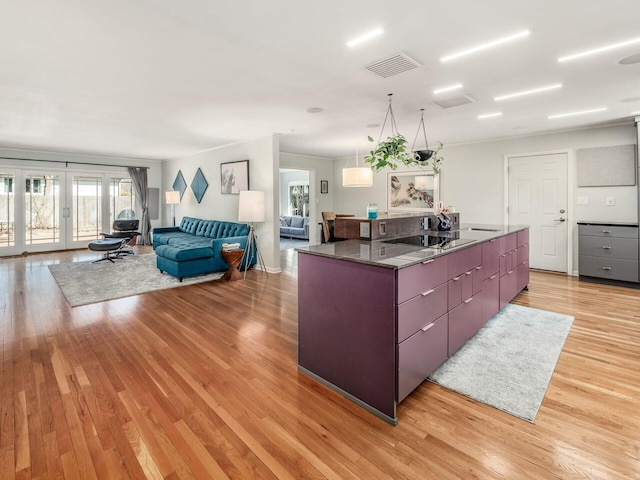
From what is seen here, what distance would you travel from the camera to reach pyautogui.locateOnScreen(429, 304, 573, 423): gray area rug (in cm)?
213

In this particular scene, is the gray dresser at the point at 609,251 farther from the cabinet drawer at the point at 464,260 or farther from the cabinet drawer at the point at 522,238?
the cabinet drawer at the point at 464,260

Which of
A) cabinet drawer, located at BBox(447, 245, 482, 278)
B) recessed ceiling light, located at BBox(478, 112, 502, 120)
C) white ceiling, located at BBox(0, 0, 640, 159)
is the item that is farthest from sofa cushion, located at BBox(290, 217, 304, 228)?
cabinet drawer, located at BBox(447, 245, 482, 278)

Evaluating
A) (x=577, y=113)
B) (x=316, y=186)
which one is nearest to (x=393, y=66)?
(x=577, y=113)

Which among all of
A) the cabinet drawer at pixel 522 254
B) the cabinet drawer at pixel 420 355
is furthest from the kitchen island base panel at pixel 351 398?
the cabinet drawer at pixel 522 254

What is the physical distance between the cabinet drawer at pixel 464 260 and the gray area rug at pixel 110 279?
158 inches

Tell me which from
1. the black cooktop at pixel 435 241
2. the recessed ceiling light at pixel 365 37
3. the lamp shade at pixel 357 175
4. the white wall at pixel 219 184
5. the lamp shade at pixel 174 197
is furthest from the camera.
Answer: the lamp shade at pixel 174 197

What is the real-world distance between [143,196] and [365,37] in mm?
8801

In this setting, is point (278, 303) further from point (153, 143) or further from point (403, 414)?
point (153, 143)

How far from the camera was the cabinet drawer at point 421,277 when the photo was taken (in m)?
1.88

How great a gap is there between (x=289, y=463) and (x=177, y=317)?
2.48 meters

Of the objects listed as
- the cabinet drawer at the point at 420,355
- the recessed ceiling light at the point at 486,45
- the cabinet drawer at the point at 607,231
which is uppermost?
the recessed ceiling light at the point at 486,45

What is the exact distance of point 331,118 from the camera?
4.76 metres

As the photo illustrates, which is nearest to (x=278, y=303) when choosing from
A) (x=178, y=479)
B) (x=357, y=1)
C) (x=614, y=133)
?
(x=178, y=479)

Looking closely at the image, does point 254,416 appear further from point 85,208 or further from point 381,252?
point 85,208
